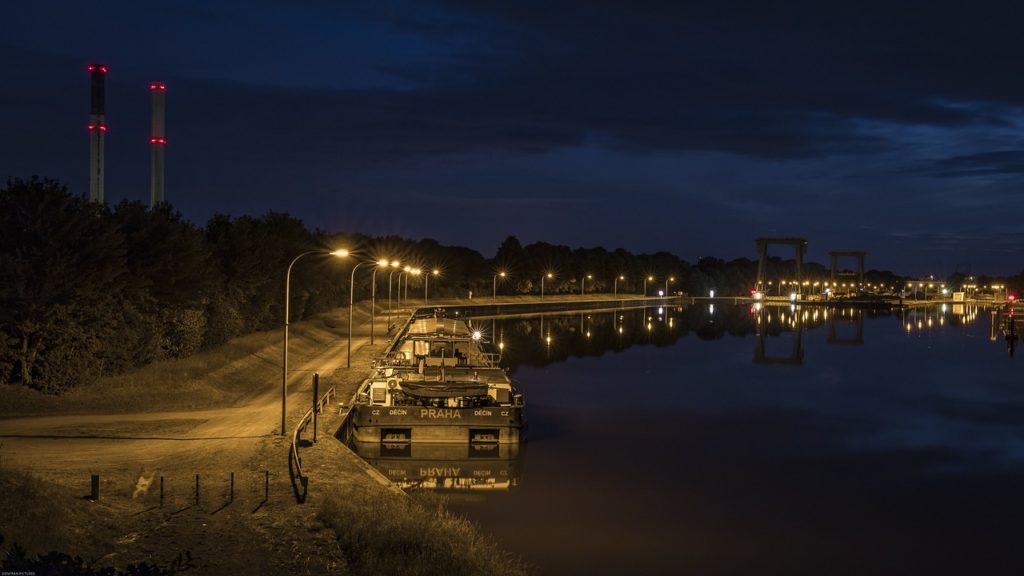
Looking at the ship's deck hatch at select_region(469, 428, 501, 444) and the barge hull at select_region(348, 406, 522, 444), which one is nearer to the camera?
the barge hull at select_region(348, 406, 522, 444)

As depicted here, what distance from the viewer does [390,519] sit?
23438mm

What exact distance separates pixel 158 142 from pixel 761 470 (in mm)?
79369

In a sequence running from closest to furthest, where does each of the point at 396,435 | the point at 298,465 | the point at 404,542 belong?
the point at 404,542, the point at 298,465, the point at 396,435

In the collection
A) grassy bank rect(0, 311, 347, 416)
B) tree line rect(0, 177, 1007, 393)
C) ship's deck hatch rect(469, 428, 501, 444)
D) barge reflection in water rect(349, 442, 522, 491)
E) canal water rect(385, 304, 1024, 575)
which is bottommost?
canal water rect(385, 304, 1024, 575)

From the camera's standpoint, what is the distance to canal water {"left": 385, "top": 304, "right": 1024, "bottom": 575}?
94.8 feet

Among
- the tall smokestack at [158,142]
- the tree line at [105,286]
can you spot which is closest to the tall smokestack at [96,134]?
the tall smokestack at [158,142]

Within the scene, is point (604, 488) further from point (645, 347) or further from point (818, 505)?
point (645, 347)

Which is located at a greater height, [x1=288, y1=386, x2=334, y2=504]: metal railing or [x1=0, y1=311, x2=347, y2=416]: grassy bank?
[x1=0, y1=311, x2=347, y2=416]: grassy bank

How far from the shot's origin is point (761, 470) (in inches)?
1610

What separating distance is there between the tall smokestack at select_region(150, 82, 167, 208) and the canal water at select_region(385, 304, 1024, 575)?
40891 mm

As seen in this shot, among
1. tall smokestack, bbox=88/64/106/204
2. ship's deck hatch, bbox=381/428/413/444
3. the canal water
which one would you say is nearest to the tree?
ship's deck hatch, bbox=381/428/413/444

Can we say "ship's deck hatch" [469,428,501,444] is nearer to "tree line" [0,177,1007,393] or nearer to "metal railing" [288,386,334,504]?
"metal railing" [288,386,334,504]

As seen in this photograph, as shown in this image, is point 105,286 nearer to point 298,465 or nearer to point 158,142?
point 298,465

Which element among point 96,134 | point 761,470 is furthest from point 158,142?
point 761,470
